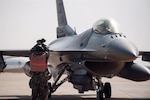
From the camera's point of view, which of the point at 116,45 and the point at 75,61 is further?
the point at 75,61

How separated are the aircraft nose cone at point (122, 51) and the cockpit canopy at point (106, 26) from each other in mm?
808

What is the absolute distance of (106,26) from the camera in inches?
417

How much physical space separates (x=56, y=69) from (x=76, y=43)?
1.88 m

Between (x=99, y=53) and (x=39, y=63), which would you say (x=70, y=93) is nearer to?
(x=99, y=53)

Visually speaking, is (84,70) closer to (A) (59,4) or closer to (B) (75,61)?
(B) (75,61)

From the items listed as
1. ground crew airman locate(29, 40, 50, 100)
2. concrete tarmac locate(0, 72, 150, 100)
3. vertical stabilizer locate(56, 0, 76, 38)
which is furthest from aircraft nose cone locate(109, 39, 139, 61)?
vertical stabilizer locate(56, 0, 76, 38)

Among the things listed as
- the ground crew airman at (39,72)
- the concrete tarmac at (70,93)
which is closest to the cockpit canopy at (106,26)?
the ground crew airman at (39,72)

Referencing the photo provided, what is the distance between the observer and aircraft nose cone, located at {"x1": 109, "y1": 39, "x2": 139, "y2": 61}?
30.7ft

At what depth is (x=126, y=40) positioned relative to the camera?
1004cm

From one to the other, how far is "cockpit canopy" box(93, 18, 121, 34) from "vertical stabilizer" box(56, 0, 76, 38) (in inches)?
170

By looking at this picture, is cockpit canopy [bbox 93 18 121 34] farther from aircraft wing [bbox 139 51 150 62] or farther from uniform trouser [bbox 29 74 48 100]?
aircraft wing [bbox 139 51 150 62]

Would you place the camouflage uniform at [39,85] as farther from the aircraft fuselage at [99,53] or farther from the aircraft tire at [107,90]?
the aircraft tire at [107,90]

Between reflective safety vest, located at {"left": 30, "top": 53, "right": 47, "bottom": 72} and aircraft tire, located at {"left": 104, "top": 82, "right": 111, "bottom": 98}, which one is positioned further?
aircraft tire, located at {"left": 104, "top": 82, "right": 111, "bottom": 98}

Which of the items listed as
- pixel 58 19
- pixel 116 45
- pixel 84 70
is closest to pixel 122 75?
Result: pixel 84 70
